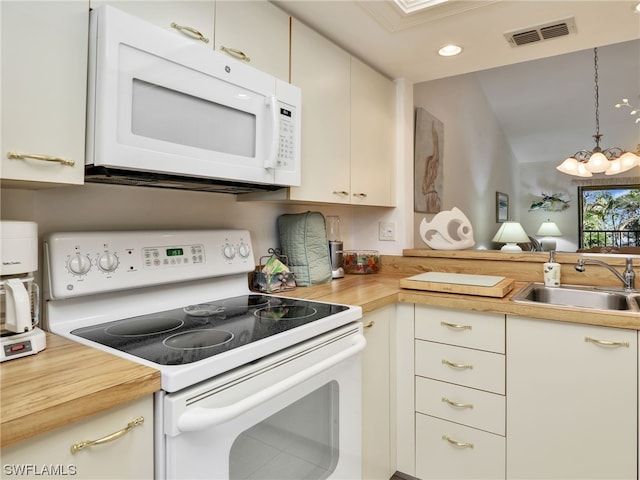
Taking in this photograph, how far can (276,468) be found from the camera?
3.41 ft

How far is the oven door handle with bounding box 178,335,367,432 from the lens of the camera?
756 millimetres

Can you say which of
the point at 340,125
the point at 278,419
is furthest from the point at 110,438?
the point at 340,125

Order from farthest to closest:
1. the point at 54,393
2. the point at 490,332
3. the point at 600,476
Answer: the point at 490,332 < the point at 600,476 < the point at 54,393

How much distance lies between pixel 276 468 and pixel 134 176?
0.87 metres

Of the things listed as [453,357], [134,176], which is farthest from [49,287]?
[453,357]

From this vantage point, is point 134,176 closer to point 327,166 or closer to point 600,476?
point 327,166

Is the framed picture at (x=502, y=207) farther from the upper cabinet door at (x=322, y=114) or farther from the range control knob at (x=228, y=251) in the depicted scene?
the range control knob at (x=228, y=251)

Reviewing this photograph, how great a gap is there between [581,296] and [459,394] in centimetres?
70

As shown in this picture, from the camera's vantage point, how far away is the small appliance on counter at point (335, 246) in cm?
210

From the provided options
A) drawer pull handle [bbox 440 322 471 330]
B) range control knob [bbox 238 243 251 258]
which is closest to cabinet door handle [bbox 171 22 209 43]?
range control knob [bbox 238 243 251 258]

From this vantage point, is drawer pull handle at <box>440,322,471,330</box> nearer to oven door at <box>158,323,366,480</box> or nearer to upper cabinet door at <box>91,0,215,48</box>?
Result: oven door at <box>158,323,366,480</box>

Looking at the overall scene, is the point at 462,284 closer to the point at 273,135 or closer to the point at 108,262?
the point at 273,135

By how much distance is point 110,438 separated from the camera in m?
0.70

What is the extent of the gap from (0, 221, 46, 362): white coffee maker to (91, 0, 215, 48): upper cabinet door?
572 millimetres
